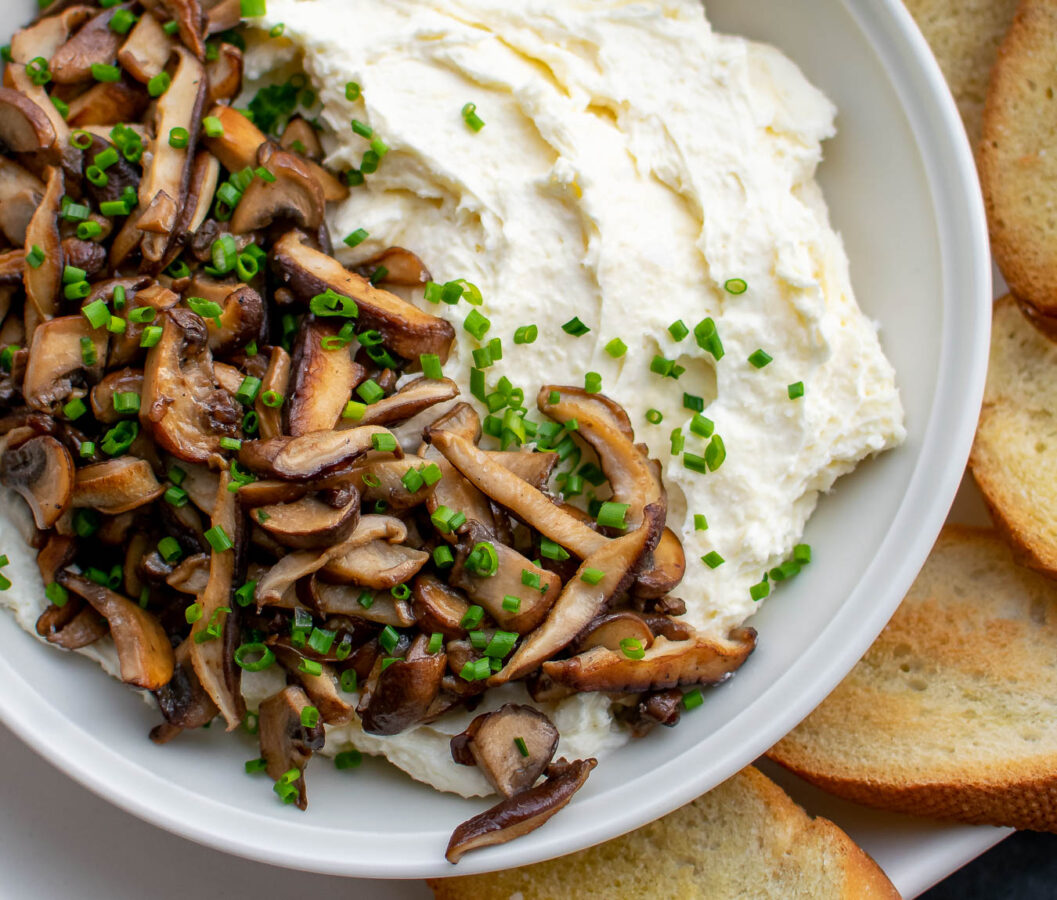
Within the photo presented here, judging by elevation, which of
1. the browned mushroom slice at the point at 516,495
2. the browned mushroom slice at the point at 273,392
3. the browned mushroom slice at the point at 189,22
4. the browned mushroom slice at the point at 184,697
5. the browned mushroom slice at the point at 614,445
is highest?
the browned mushroom slice at the point at 189,22

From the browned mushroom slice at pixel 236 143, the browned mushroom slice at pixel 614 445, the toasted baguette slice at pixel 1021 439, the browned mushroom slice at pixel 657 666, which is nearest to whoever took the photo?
the browned mushroom slice at pixel 657 666

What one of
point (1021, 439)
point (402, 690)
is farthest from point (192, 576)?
point (1021, 439)

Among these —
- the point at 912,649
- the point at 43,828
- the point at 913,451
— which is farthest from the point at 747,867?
the point at 43,828

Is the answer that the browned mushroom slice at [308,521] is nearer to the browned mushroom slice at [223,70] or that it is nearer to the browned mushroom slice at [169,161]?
the browned mushroom slice at [169,161]

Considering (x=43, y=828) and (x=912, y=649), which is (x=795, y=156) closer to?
(x=912, y=649)

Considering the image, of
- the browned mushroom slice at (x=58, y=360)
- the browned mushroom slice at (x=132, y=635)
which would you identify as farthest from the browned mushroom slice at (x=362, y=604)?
the browned mushroom slice at (x=58, y=360)

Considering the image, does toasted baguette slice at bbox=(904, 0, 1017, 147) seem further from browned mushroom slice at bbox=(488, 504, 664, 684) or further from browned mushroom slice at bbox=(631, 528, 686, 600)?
browned mushroom slice at bbox=(488, 504, 664, 684)
